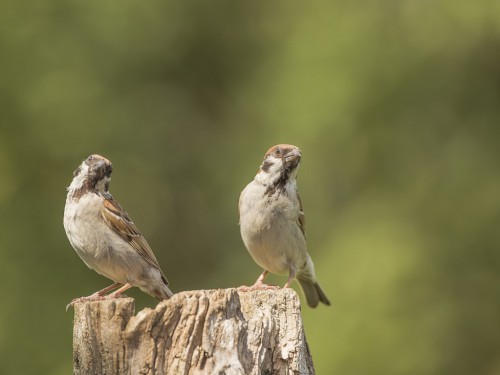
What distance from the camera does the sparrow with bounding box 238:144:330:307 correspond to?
22.5ft

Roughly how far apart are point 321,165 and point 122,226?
6.03 meters

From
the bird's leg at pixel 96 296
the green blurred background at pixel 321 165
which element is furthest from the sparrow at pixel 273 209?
the green blurred background at pixel 321 165

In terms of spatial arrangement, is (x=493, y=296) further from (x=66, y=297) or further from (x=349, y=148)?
(x=66, y=297)

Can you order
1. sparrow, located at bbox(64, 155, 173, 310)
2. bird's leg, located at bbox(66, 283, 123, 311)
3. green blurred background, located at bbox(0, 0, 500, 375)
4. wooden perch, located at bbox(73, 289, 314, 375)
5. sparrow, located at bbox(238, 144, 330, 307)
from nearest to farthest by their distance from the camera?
wooden perch, located at bbox(73, 289, 314, 375), bird's leg, located at bbox(66, 283, 123, 311), sparrow, located at bbox(64, 155, 173, 310), sparrow, located at bbox(238, 144, 330, 307), green blurred background, located at bbox(0, 0, 500, 375)

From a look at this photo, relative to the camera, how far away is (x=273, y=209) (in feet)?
22.7

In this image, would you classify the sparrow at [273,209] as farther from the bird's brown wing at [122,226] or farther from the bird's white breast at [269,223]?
the bird's brown wing at [122,226]

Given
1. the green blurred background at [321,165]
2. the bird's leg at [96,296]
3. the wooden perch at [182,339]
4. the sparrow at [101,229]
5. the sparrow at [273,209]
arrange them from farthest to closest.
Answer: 1. the green blurred background at [321,165]
2. the sparrow at [273,209]
3. the sparrow at [101,229]
4. the bird's leg at [96,296]
5. the wooden perch at [182,339]

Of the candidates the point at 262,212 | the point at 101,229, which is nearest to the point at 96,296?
the point at 101,229

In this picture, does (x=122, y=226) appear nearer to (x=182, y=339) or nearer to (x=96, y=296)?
(x=96, y=296)

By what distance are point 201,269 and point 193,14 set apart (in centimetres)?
373

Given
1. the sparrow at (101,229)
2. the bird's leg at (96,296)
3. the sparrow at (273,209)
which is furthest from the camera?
the sparrow at (273,209)

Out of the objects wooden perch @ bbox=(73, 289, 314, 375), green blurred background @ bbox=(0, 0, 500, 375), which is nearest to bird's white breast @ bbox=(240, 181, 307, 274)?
wooden perch @ bbox=(73, 289, 314, 375)

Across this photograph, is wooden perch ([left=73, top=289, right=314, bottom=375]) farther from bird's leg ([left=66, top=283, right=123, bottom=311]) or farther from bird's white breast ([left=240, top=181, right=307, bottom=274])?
bird's white breast ([left=240, top=181, right=307, bottom=274])

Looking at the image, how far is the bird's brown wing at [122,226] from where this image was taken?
6.59 metres
